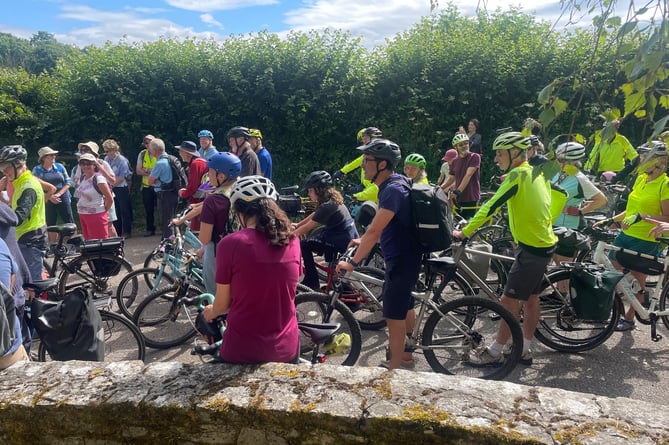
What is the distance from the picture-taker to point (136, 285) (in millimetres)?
5566

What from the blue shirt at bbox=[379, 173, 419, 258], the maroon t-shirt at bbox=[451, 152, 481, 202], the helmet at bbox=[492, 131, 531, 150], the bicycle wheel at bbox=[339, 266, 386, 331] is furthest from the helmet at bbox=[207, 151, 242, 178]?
the maroon t-shirt at bbox=[451, 152, 481, 202]

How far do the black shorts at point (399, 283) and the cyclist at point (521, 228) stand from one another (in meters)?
0.71

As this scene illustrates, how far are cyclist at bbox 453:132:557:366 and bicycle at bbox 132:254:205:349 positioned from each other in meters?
2.57

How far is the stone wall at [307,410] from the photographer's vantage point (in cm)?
183

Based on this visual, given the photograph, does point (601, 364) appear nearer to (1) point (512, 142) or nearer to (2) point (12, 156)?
(1) point (512, 142)

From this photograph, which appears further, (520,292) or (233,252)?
(520,292)

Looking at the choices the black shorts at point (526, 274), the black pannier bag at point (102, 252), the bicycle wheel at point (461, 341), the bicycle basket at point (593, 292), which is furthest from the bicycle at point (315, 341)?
the bicycle basket at point (593, 292)

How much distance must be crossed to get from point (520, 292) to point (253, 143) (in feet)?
18.0

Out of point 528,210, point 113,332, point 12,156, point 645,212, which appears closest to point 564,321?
point 528,210

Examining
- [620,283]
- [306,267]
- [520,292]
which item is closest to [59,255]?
[306,267]

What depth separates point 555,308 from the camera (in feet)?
15.0

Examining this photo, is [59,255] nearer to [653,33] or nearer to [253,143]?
[253,143]

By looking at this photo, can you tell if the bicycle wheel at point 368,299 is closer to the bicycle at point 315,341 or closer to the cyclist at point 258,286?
the bicycle at point 315,341

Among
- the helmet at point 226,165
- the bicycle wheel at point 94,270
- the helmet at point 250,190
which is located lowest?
the bicycle wheel at point 94,270
